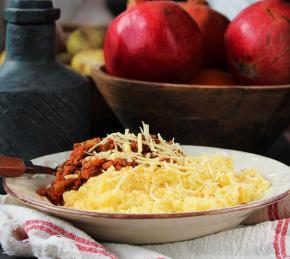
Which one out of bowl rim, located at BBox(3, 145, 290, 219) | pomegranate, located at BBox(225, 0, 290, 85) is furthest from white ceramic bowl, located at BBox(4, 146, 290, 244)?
pomegranate, located at BBox(225, 0, 290, 85)

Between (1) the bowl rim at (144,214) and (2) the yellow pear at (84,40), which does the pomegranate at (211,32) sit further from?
(1) the bowl rim at (144,214)

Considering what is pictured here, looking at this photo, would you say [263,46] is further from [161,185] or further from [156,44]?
[161,185]

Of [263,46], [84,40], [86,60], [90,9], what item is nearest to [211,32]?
[263,46]

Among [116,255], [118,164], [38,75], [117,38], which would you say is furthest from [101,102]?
[116,255]

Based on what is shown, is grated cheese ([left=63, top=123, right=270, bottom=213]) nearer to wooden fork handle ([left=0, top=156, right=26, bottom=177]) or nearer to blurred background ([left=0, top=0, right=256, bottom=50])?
wooden fork handle ([left=0, top=156, right=26, bottom=177])

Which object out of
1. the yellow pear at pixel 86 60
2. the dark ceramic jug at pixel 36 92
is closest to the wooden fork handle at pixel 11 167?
the dark ceramic jug at pixel 36 92

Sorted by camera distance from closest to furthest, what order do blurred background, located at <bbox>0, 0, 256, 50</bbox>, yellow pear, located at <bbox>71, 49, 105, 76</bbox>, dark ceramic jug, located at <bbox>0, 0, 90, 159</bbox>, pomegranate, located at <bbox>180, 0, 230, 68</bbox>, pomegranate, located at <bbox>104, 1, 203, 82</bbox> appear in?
dark ceramic jug, located at <bbox>0, 0, 90, 159</bbox>, pomegranate, located at <bbox>104, 1, 203, 82</bbox>, pomegranate, located at <bbox>180, 0, 230, 68</bbox>, yellow pear, located at <bbox>71, 49, 105, 76</bbox>, blurred background, located at <bbox>0, 0, 256, 50</bbox>
